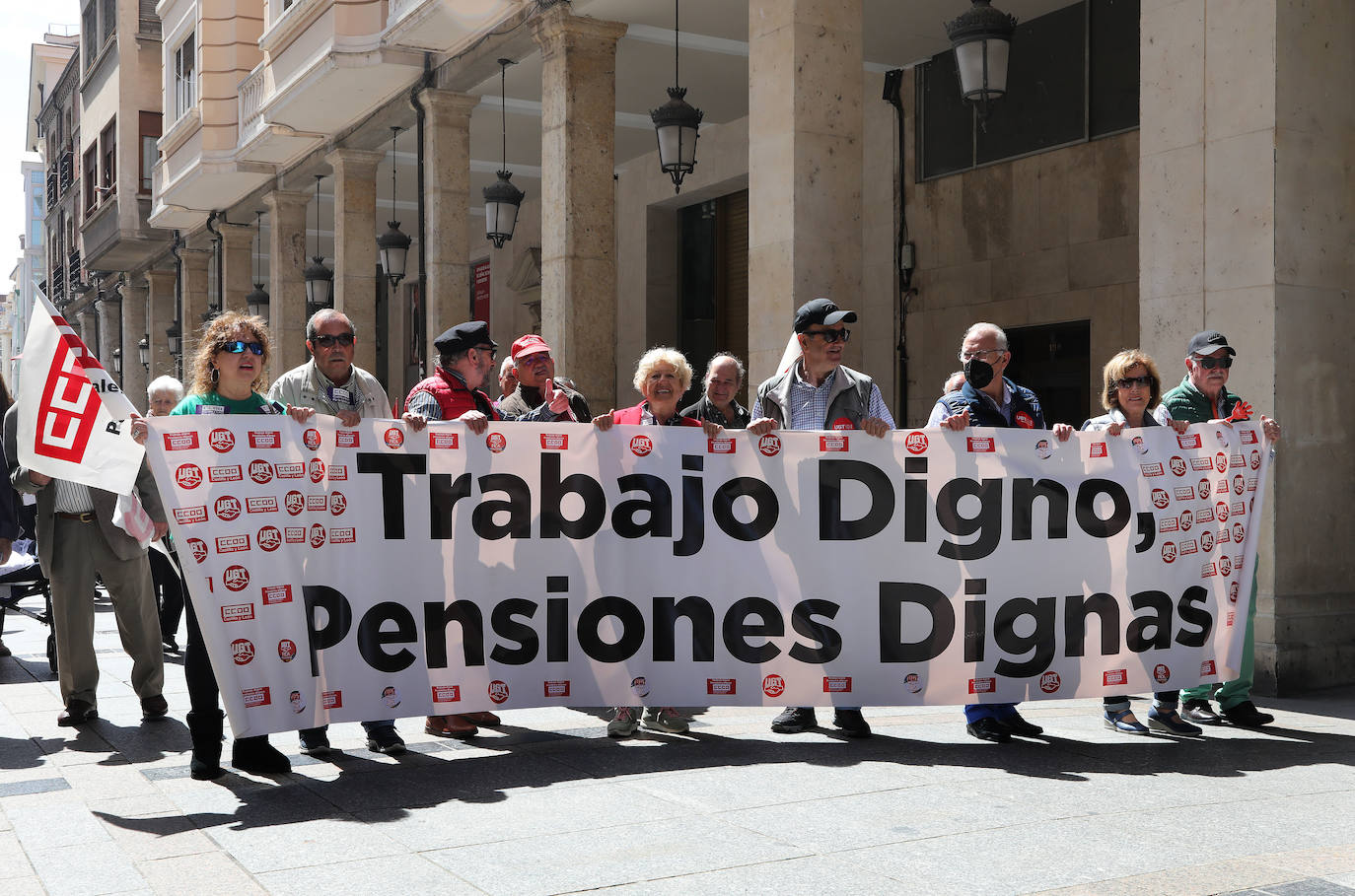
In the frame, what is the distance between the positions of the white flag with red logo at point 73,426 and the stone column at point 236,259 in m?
21.1

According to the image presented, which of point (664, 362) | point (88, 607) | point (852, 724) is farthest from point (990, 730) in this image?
point (88, 607)

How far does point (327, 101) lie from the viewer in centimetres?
1758

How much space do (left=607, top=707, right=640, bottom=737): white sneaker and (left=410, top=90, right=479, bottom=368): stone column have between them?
965 cm

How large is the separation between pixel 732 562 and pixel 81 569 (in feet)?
11.1

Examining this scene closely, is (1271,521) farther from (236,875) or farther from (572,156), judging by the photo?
(572,156)

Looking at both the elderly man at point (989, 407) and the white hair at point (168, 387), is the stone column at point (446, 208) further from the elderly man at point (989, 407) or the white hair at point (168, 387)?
the elderly man at point (989, 407)

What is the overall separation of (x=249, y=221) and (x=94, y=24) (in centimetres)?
1509

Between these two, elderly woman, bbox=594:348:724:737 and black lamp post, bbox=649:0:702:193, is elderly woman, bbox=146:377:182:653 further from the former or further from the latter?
black lamp post, bbox=649:0:702:193

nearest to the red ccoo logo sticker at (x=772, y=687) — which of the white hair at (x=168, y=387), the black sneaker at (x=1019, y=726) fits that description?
the black sneaker at (x=1019, y=726)

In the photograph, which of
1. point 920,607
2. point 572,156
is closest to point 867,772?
point 920,607

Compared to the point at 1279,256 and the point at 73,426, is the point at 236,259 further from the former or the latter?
the point at 1279,256

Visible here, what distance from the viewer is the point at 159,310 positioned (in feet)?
110

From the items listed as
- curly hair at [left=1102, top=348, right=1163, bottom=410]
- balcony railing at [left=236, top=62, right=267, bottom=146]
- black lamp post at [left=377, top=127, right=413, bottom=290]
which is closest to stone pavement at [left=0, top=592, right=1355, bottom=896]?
curly hair at [left=1102, top=348, right=1163, bottom=410]

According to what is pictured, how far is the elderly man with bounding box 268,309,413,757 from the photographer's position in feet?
19.7
